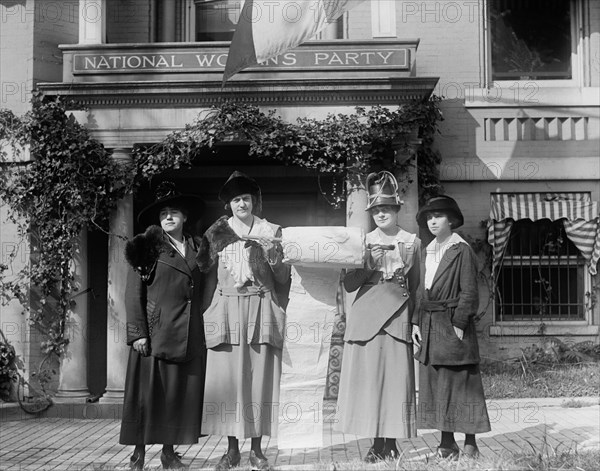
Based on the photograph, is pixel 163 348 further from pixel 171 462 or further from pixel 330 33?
pixel 330 33

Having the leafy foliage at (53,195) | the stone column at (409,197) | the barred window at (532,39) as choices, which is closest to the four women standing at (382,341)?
the stone column at (409,197)

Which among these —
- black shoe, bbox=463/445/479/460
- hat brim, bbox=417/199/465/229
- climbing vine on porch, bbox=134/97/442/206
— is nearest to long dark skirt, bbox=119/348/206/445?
black shoe, bbox=463/445/479/460

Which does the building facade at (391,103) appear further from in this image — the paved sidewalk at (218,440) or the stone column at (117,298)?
the paved sidewalk at (218,440)

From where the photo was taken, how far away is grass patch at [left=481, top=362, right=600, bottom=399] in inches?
392

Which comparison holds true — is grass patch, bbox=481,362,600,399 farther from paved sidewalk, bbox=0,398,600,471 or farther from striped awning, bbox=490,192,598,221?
striped awning, bbox=490,192,598,221

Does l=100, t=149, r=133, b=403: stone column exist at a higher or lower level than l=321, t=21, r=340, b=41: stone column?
lower

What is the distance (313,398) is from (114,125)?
515 cm

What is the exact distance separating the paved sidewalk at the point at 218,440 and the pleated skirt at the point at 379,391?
45 cm

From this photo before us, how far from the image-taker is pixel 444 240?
21.4 feet

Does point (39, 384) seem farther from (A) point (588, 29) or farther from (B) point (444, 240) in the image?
(A) point (588, 29)

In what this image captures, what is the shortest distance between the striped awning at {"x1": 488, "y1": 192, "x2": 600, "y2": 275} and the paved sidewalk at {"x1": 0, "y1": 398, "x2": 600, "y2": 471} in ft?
7.49

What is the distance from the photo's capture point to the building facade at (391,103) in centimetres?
992

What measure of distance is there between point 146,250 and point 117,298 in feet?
12.3

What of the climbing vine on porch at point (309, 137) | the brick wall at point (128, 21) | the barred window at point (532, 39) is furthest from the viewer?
the barred window at point (532, 39)
